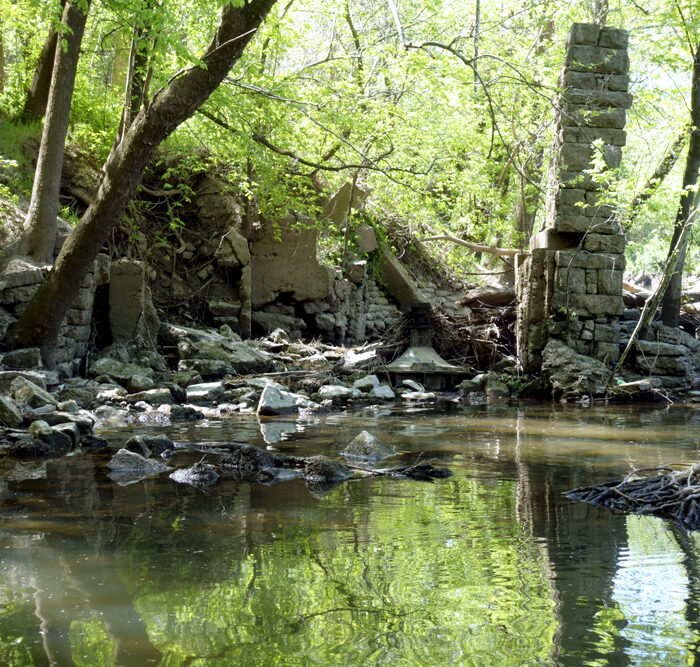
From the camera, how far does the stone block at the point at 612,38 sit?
12.4 metres

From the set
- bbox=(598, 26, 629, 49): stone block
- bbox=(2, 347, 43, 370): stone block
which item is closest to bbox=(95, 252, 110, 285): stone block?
bbox=(2, 347, 43, 370): stone block

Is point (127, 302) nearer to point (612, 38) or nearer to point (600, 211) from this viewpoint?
point (600, 211)

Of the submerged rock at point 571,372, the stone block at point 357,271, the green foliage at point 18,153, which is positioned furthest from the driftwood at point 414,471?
the stone block at point 357,271

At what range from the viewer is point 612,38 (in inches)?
490

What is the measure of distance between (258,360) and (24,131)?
525cm

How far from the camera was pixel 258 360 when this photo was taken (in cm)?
1263

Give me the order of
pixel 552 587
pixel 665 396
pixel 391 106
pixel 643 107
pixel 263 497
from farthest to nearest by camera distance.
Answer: pixel 643 107 < pixel 391 106 < pixel 665 396 < pixel 263 497 < pixel 552 587

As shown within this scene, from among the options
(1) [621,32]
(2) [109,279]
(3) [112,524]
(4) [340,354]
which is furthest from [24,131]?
(3) [112,524]

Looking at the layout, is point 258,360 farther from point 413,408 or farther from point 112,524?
point 112,524

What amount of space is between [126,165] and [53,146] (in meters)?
2.16

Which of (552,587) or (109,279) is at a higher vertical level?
(109,279)

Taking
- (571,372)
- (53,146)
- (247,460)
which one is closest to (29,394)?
(247,460)

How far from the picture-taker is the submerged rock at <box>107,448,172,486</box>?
5730 mm

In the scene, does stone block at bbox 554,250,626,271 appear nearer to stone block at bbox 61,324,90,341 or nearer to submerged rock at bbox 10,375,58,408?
stone block at bbox 61,324,90,341
